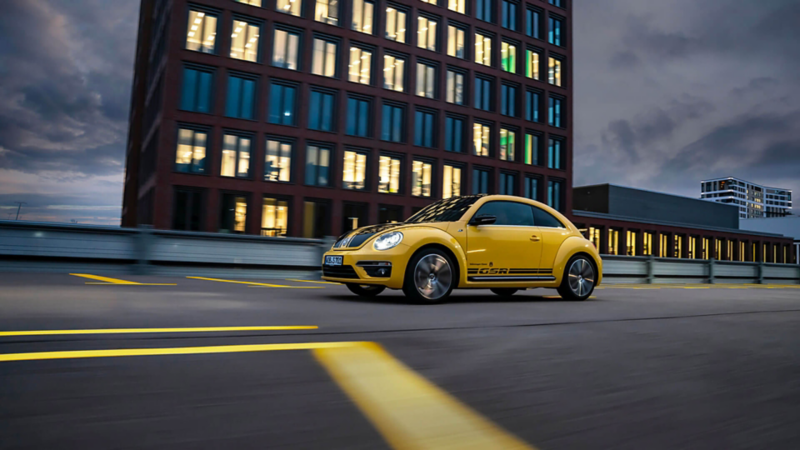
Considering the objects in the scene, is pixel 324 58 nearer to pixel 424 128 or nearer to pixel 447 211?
pixel 424 128

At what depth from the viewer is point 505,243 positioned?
790 cm

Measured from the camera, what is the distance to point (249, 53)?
35.0 metres

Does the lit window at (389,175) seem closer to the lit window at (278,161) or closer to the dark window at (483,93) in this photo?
the lit window at (278,161)

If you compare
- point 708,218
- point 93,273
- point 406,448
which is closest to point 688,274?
point 93,273

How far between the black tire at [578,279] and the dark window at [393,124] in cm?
3155

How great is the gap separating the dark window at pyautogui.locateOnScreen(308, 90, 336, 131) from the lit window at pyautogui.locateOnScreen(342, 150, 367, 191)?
235 centimetres

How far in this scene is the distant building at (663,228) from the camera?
5828 cm

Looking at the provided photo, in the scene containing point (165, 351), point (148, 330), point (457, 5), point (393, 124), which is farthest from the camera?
point (457, 5)

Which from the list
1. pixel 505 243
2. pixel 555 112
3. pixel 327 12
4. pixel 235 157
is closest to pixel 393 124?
pixel 327 12

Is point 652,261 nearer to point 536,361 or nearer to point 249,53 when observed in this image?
point 536,361

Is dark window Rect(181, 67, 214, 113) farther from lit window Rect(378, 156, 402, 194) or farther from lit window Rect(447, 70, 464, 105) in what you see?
lit window Rect(447, 70, 464, 105)

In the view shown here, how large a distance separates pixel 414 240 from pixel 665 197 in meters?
71.7

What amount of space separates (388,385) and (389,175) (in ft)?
122

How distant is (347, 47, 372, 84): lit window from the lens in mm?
38531
